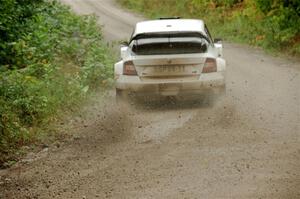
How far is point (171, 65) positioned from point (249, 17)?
14.5 m

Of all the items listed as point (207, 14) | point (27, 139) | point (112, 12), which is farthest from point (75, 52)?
point (112, 12)

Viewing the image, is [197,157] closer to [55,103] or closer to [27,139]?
[27,139]

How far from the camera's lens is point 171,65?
1177 cm

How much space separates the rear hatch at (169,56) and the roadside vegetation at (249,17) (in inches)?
368

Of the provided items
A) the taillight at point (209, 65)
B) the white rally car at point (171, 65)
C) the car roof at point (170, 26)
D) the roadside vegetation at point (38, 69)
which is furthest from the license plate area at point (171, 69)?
the roadside vegetation at point (38, 69)

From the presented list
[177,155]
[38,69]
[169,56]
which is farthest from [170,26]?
[177,155]

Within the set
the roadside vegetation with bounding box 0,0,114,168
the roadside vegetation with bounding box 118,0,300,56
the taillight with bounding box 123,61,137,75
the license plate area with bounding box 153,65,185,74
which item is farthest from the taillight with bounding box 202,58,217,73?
the roadside vegetation with bounding box 118,0,300,56

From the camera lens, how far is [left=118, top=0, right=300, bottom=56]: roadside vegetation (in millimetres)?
21406

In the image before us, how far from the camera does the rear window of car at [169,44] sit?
1180cm

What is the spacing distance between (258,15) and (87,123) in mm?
15114

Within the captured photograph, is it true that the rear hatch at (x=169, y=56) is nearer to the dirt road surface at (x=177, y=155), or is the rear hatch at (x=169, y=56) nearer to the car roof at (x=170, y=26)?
the car roof at (x=170, y=26)

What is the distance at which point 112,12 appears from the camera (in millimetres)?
36500

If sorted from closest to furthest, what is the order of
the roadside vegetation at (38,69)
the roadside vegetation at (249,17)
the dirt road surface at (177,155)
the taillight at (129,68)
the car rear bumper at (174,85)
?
1. the dirt road surface at (177,155)
2. the roadside vegetation at (38,69)
3. the car rear bumper at (174,85)
4. the taillight at (129,68)
5. the roadside vegetation at (249,17)

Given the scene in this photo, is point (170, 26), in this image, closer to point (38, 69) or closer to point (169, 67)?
point (169, 67)
